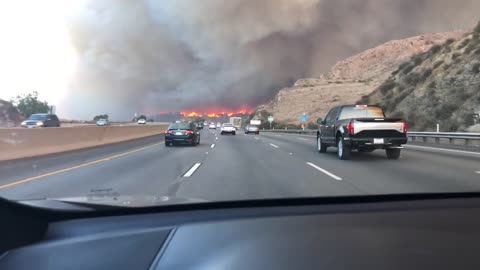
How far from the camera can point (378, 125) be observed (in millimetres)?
16281

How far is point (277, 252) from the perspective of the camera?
8.47 feet

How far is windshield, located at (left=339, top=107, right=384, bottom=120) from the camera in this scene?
59.2 feet

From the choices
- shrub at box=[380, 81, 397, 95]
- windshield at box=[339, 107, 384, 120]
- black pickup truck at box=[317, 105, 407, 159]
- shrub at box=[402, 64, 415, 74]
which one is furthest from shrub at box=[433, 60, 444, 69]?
black pickup truck at box=[317, 105, 407, 159]

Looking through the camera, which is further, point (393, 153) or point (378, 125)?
point (393, 153)

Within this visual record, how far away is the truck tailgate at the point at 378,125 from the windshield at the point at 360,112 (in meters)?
1.69

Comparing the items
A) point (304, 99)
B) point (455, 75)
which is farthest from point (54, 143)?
point (304, 99)

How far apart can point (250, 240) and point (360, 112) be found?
1614cm

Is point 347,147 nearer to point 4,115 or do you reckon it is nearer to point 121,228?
point 121,228

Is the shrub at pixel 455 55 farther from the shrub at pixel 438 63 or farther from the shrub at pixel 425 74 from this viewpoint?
the shrub at pixel 425 74

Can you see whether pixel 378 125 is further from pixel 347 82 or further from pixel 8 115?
pixel 347 82

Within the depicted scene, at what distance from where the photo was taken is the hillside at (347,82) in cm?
10287

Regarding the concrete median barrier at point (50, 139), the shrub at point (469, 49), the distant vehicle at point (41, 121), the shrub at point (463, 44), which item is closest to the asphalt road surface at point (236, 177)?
the concrete median barrier at point (50, 139)

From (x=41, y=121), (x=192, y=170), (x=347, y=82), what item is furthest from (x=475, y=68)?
(x=347, y=82)

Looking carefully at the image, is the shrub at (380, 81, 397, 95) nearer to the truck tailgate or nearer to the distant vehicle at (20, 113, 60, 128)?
the distant vehicle at (20, 113, 60, 128)
